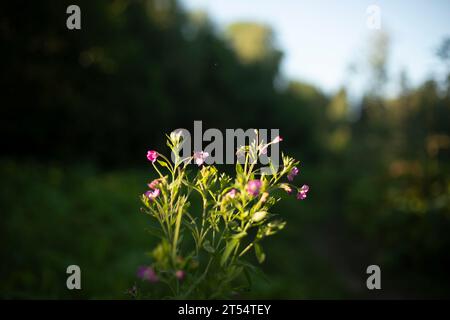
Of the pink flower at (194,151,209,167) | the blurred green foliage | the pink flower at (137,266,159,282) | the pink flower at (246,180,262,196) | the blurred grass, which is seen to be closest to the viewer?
the pink flower at (137,266,159,282)

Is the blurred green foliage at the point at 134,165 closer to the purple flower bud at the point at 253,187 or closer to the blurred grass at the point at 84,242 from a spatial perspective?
the blurred grass at the point at 84,242

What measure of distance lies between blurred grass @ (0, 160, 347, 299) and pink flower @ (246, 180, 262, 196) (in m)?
2.47

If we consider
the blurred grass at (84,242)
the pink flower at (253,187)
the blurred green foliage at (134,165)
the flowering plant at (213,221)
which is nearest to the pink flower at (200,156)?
the flowering plant at (213,221)

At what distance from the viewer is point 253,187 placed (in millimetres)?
1569

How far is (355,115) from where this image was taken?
20.3 meters

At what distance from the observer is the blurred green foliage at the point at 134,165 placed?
5.64 metres

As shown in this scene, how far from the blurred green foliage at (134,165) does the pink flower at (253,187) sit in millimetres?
458

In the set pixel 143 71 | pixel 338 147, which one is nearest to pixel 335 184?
pixel 338 147

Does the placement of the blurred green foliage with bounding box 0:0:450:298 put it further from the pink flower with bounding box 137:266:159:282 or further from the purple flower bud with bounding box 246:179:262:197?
the pink flower with bounding box 137:266:159:282

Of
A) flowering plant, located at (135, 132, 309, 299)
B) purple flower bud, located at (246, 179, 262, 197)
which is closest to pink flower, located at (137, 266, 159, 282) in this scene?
flowering plant, located at (135, 132, 309, 299)

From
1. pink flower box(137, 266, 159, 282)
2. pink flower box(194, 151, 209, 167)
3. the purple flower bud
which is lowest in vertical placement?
pink flower box(137, 266, 159, 282)

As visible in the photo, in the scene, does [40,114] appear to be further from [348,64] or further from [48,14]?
[348,64]

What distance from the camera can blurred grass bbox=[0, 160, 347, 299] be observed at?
4.66 metres

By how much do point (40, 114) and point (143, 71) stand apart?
5047 mm
